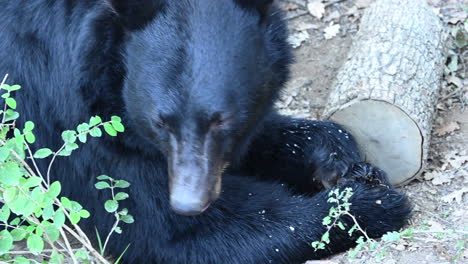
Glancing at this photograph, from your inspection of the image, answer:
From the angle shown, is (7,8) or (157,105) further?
(7,8)

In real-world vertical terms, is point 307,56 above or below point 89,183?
below

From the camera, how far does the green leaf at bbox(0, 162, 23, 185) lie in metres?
3.44

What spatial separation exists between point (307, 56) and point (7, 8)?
3.67 m

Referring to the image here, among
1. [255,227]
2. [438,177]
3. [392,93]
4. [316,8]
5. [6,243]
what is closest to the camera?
[6,243]

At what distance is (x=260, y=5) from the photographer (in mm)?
3914

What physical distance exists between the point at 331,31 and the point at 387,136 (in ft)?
7.85

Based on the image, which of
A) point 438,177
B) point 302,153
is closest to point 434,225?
point 438,177

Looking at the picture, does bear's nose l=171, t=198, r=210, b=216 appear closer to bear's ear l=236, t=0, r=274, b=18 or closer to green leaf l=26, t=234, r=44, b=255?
green leaf l=26, t=234, r=44, b=255

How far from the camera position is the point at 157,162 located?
169 inches

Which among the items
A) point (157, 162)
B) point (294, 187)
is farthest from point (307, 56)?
point (157, 162)

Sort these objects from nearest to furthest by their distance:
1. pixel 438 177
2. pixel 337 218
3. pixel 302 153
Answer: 1. pixel 337 218
2. pixel 438 177
3. pixel 302 153

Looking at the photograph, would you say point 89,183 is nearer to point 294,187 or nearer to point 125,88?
point 125,88

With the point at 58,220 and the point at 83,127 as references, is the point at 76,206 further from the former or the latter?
the point at 83,127

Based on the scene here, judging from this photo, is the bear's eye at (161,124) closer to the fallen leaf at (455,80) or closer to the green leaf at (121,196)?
the green leaf at (121,196)
